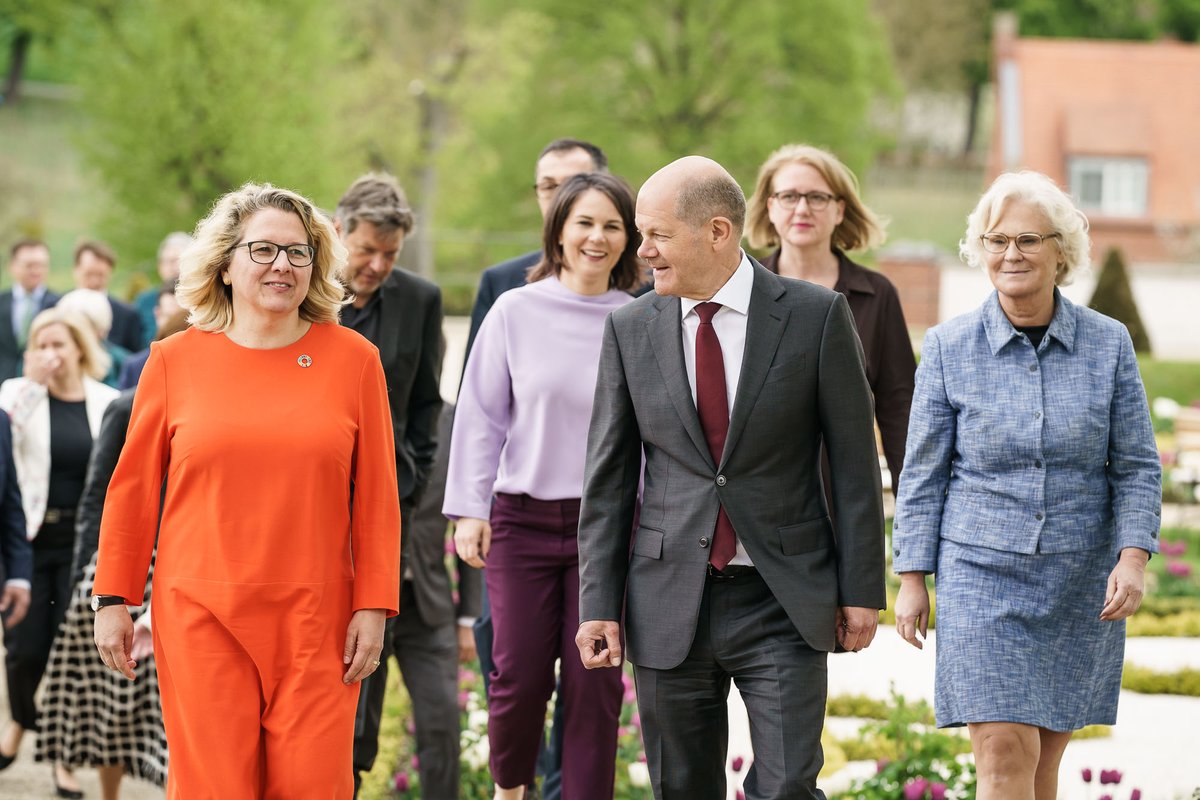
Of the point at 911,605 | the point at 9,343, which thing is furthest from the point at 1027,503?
the point at 9,343

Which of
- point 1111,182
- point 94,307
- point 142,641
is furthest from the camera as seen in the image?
point 1111,182

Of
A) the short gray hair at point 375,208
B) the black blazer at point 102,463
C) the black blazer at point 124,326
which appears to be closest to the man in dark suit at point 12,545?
the black blazer at point 102,463

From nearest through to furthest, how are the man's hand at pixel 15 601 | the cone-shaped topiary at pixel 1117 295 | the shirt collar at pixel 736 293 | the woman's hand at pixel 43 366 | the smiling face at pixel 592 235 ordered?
1. the shirt collar at pixel 736 293
2. the smiling face at pixel 592 235
3. the man's hand at pixel 15 601
4. the woman's hand at pixel 43 366
5. the cone-shaped topiary at pixel 1117 295

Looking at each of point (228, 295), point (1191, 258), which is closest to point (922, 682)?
point (228, 295)

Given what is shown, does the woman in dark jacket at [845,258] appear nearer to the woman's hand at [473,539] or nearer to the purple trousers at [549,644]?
the purple trousers at [549,644]

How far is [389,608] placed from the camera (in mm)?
4578

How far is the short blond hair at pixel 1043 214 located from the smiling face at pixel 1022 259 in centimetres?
2

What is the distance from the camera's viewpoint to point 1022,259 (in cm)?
488

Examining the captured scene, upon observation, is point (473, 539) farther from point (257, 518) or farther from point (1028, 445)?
point (1028, 445)

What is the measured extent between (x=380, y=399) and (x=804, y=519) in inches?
48.2

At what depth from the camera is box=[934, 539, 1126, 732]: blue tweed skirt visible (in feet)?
15.6

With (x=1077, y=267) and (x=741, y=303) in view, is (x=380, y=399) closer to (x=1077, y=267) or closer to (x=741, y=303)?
(x=741, y=303)

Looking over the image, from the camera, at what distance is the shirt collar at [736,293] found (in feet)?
14.9

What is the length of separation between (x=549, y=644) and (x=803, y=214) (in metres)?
1.90
